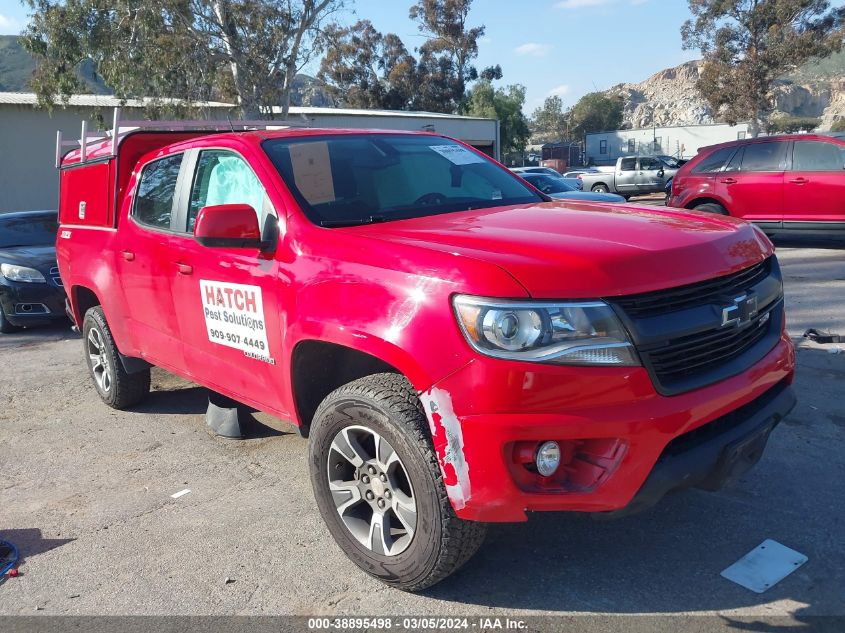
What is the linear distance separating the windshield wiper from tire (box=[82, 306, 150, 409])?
2675 millimetres

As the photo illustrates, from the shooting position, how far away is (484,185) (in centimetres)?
437

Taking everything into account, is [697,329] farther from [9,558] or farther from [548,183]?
[548,183]

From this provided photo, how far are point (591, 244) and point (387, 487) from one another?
49.4 inches

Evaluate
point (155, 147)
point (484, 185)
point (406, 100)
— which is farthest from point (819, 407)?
point (406, 100)

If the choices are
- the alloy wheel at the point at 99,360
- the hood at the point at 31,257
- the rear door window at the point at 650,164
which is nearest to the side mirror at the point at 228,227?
the alloy wheel at the point at 99,360

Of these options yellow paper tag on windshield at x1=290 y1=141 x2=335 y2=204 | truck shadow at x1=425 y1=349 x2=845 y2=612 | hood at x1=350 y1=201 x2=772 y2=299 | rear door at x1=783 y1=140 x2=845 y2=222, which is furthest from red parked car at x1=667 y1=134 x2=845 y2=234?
yellow paper tag on windshield at x1=290 y1=141 x2=335 y2=204

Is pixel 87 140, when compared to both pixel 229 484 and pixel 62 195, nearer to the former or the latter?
pixel 62 195

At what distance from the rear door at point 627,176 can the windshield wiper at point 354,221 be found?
25.4 m

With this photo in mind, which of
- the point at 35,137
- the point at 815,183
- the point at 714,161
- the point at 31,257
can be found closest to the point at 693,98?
the point at 35,137

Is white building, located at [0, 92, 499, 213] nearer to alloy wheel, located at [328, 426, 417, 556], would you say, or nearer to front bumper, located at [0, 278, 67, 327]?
front bumper, located at [0, 278, 67, 327]

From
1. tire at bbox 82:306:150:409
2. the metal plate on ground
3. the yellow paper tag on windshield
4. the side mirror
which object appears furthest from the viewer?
tire at bbox 82:306:150:409

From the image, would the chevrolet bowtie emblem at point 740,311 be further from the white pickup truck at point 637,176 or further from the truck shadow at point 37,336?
the white pickup truck at point 637,176

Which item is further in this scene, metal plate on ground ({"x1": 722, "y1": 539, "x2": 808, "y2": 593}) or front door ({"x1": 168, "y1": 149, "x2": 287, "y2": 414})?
front door ({"x1": 168, "y1": 149, "x2": 287, "y2": 414})

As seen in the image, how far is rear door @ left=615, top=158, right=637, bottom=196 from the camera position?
27.6 metres
